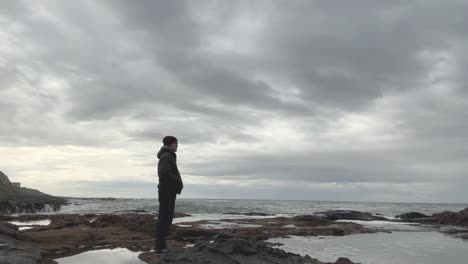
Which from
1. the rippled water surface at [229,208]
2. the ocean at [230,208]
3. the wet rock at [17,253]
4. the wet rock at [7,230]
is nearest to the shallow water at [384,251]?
the wet rock at [17,253]

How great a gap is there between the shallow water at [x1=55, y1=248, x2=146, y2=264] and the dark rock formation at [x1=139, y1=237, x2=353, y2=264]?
0.29 metres

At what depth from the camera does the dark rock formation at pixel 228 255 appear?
7.59 meters

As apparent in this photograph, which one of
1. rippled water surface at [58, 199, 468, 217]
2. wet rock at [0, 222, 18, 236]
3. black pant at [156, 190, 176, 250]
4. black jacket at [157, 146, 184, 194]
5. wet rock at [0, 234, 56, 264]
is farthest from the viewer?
rippled water surface at [58, 199, 468, 217]

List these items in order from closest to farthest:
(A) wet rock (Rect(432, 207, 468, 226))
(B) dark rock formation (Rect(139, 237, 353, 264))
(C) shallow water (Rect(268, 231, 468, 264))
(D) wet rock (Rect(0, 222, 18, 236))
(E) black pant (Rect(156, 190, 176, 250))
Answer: (B) dark rock formation (Rect(139, 237, 353, 264)) < (E) black pant (Rect(156, 190, 176, 250)) < (D) wet rock (Rect(0, 222, 18, 236)) < (C) shallow water (Rect(268, 231, 468, 264)) < (A) wet rock (Rect(432, 207, 468, 226))

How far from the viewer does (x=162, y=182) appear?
8.38 meters

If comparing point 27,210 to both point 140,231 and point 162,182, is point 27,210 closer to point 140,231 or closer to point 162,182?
point 140,231

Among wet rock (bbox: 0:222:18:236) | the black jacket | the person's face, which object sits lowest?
wet rock (bbox: 0:222:18:236)

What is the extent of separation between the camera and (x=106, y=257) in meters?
8.55

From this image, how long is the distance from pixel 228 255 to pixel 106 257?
8.37 feet

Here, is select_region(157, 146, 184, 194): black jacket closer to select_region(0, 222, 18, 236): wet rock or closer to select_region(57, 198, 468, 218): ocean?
select_region(0, 222, 18, 236): wet rock

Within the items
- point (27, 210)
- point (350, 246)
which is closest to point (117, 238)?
point (350, 246)

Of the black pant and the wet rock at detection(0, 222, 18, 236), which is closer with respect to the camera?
the black pant

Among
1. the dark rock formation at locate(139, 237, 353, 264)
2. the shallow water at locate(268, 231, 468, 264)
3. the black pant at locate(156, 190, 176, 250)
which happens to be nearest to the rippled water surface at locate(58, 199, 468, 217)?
the shallow water at locate(268, 231, 468, 264)

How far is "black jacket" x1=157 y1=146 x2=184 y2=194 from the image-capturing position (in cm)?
831
